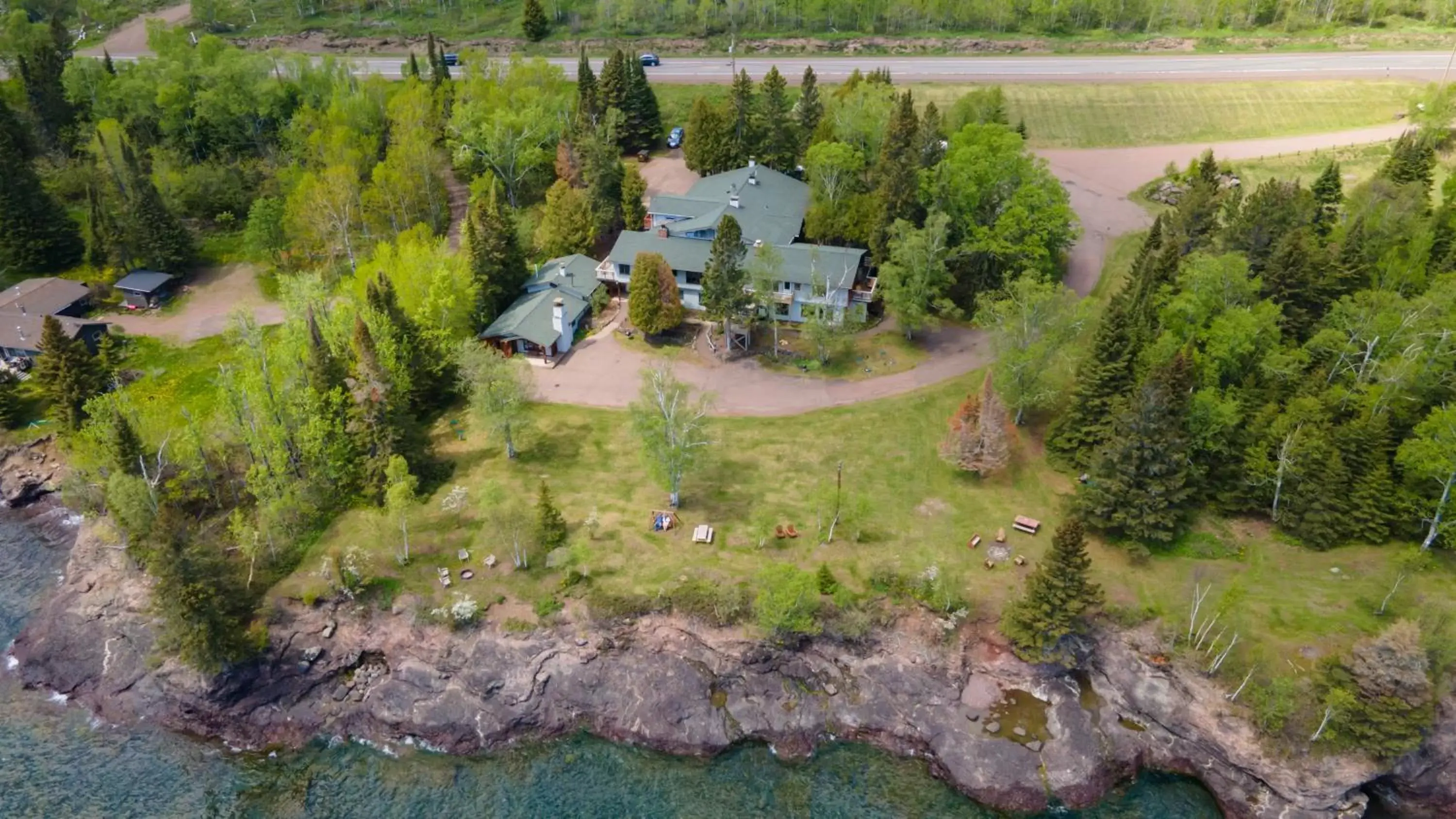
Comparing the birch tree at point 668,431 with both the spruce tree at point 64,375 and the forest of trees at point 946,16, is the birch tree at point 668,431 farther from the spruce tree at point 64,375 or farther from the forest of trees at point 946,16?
the forest of trees at point 946,16

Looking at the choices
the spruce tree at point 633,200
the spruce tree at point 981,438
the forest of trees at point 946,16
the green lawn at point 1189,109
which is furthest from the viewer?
the forest of trees at point 946,16

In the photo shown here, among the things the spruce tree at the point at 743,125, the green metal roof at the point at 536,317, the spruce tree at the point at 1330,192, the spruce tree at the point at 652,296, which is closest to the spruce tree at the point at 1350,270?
the spruce tree at the point at 1330,192

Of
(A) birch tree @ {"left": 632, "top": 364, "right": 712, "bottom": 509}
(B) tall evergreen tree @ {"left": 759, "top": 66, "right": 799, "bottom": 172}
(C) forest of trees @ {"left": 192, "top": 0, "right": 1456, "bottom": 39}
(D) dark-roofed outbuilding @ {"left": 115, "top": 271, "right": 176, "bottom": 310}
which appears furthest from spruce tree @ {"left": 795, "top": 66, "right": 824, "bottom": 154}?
(D) dark-roofed outbuilding @ {"left": 115, "top": 271, "right": 176, "bottom": 310}

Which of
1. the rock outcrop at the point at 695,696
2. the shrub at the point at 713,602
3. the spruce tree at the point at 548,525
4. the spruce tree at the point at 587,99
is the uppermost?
the spruce tree at the point at 587,99

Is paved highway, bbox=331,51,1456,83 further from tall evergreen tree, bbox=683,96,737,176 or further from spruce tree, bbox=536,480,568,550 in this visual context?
spruce tree, bbox=536,480,568,550

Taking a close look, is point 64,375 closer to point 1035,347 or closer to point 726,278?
point 726,278

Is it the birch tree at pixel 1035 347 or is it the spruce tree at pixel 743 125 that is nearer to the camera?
the birch tree at pixel 1035 347

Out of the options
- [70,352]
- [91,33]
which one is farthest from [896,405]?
[91,33]
